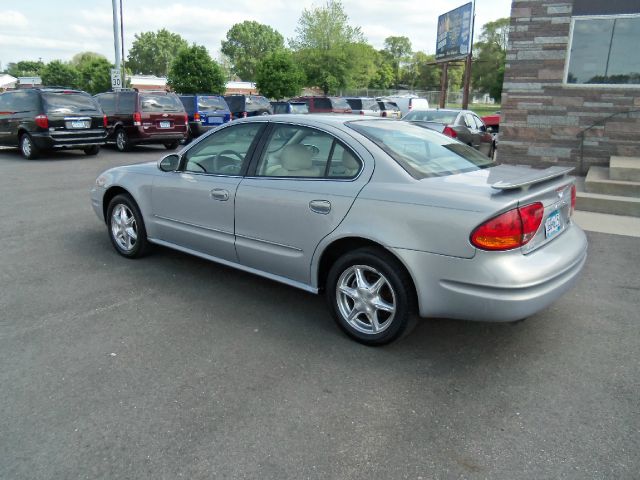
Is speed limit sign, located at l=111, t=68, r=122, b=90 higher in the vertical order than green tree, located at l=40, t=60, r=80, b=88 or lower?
lower

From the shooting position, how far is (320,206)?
376 cm

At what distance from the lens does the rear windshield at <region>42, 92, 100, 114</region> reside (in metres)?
13.3

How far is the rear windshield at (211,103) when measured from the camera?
57.8ft

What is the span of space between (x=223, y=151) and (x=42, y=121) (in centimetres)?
1065

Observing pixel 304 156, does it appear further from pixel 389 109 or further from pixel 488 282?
pixel 389 109

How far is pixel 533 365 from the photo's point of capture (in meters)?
3.45

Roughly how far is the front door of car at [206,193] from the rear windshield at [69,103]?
10.0 metres

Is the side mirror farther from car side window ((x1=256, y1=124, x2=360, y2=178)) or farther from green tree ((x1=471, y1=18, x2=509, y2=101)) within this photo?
green tree ((x1=471, y1=18, x2=509, y2=101))

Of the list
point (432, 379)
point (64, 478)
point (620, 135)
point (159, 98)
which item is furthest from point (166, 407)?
point (159, 98)

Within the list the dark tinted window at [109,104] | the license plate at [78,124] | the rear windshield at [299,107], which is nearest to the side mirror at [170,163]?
the license plate at [78,124]

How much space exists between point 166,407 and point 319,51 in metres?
52.9

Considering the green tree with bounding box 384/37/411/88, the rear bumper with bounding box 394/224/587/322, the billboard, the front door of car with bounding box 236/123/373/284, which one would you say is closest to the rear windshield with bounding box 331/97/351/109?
the billboard

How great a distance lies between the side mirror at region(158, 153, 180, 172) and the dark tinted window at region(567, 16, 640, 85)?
27.4ft

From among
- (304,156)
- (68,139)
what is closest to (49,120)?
(68,139)
